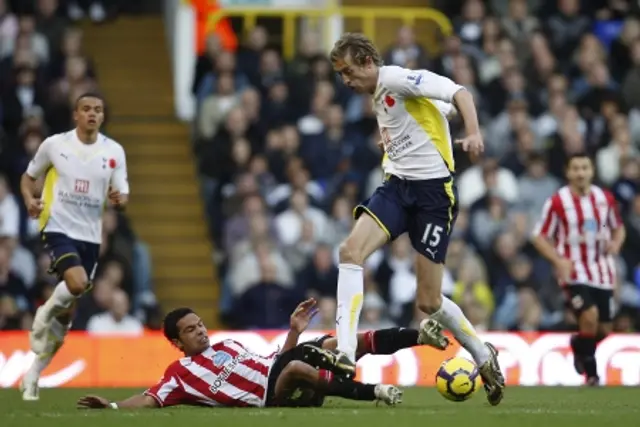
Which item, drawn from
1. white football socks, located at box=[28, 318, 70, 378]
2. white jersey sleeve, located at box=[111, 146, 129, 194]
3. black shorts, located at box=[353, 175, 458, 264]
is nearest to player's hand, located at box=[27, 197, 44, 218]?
white jersey sleeve, located at box=[111, 146, 129, 194]

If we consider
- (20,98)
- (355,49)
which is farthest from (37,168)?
(20,98)

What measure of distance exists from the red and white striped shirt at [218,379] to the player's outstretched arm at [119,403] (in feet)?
0.13

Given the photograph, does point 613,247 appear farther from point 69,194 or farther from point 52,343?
point 52,343

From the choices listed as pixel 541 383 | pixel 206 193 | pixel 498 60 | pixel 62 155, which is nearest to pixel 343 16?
pixel 498 60

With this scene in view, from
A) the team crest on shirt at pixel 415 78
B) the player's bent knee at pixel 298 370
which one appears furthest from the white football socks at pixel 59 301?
the team crest on shirt at pixel 415 78

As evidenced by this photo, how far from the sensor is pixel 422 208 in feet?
38.6

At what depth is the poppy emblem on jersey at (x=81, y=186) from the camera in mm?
13789

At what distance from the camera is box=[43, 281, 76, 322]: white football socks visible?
44.2 feet

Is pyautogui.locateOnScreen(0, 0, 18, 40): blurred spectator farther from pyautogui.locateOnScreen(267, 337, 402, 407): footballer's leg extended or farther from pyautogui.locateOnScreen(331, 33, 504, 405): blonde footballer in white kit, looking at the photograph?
pyautogui.locateOnScreen(267, 337, 402, 407): footballer's leg extended

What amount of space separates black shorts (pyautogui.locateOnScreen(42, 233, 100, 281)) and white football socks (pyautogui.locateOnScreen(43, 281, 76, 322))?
0.42 feet

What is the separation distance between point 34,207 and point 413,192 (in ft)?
10.3

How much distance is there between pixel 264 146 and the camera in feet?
67.1

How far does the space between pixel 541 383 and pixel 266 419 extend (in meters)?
6.48

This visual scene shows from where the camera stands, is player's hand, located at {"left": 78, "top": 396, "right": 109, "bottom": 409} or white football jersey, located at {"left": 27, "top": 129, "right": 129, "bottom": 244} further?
white football jersey, located at {"left": 27, "top": 129, "right": 129, "bottom": 244}
